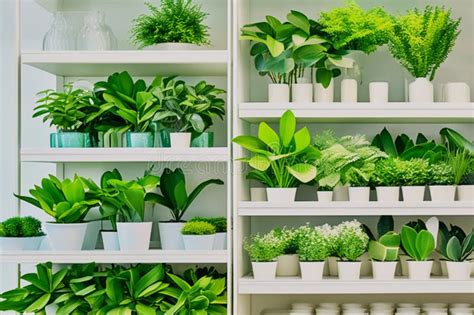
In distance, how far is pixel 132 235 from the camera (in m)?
2.27

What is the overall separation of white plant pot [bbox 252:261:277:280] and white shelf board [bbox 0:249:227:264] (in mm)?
104

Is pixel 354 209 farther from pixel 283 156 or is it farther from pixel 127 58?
pixel 127 58

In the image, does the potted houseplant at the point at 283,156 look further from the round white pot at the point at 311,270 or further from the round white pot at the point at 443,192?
the round white pot at the point at 443,192

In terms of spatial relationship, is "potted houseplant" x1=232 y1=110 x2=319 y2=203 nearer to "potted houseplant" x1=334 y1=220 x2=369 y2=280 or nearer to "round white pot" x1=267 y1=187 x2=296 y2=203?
"round white pot" x1=267 y1=187 x2=296 y2=203

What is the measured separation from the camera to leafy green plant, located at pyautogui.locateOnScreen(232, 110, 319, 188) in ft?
7.28

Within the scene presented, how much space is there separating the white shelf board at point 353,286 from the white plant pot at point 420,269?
25mm

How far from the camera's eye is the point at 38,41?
2580 mm

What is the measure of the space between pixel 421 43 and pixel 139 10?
3.29ft

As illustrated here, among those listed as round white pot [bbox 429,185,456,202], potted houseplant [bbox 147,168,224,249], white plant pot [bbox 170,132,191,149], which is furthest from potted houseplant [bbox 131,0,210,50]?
round white pot [bbox 429,185,456,202]

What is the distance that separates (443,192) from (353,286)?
41 centimetres

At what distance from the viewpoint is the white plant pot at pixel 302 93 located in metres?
2.33

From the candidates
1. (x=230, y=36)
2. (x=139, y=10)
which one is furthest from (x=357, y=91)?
(x=139, y=10)

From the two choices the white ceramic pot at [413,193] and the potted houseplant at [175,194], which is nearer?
the white ceramic pot at [413,193]

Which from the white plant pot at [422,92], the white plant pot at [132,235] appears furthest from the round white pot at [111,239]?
the white plant pot at [422,92]
